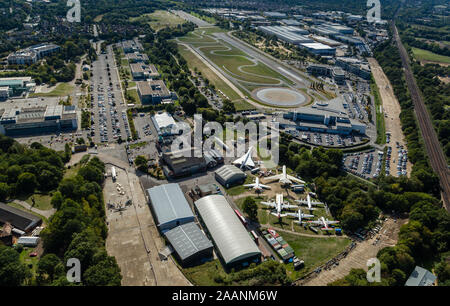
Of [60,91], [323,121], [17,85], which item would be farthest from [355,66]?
[17,85]

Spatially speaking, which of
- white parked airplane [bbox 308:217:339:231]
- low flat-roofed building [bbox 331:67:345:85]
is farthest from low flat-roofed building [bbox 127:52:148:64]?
white parked airplane [bbox 308:217:339:231]

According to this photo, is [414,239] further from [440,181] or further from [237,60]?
[237,60]

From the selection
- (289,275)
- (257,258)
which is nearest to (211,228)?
(257,258)

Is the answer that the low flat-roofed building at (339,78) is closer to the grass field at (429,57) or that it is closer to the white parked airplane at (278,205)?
the grass field at (429,57)

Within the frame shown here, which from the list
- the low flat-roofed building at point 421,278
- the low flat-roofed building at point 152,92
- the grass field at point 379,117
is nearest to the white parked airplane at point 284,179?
the low flat-roofed building at point 421,278

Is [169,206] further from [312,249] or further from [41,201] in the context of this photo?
[312,249]
